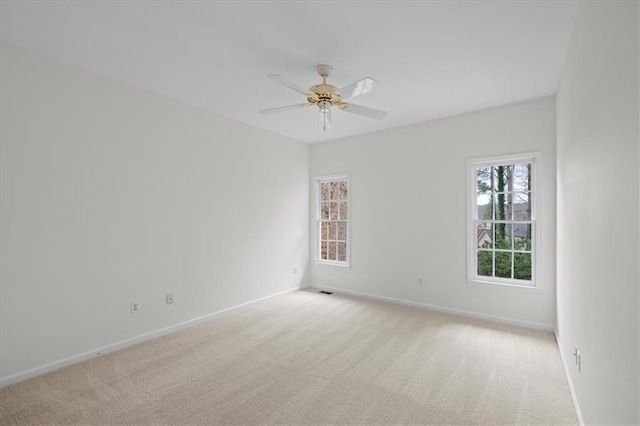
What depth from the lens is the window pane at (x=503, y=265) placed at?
3988 mm

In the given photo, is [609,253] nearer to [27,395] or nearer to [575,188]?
[575,188]

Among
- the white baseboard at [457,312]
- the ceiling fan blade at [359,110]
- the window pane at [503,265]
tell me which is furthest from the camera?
the window pane at [503,265]

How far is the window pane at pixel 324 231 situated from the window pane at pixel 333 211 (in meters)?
0.18

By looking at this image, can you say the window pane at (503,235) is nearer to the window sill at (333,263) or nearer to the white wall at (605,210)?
the white wall at (605,210)

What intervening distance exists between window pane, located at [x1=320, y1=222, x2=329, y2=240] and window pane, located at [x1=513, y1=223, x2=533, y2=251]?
298 centimetres

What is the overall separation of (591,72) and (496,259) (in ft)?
9.34

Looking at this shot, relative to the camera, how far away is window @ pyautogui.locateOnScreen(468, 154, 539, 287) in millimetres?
3840

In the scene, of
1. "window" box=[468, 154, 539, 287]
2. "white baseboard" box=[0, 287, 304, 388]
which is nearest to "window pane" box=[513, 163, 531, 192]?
"window" box=[468, 154, 539, 287]

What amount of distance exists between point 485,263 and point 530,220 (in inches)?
30.1

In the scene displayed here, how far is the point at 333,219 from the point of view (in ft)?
18.9

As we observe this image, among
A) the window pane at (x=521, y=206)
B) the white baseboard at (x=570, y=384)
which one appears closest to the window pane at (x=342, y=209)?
the window pane at (x=521, y=206)

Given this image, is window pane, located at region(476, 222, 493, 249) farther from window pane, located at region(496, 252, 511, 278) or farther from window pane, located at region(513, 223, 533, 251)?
window pane, located at region(513, 223, 533, 251)

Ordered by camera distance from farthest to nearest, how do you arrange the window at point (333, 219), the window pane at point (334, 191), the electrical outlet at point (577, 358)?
the window pane at point (334, 191) → the window at point (333, 219) → the electrical outlet at point (577, 358)

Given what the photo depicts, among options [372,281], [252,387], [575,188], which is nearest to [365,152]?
[372,281]
